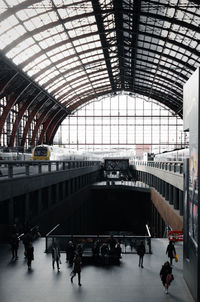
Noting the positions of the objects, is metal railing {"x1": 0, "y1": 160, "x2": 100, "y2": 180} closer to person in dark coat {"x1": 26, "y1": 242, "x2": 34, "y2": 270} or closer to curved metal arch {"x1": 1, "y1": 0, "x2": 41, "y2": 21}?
person in dark coat {"x1": 26, "y1": 242, "x2": 34, "y2": 270}

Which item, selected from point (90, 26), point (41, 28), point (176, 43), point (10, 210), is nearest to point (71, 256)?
point (10, 210)

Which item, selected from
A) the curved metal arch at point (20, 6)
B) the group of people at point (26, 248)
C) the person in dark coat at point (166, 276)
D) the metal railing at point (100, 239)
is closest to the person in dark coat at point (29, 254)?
the group of people at point (26, 248)

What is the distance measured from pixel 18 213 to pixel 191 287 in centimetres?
1226

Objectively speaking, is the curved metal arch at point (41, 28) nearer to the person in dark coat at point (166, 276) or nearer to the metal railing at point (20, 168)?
the metal railing at point (20, 168)

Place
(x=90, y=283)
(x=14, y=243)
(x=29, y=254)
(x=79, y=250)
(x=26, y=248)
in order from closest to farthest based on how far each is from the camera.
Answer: (x=90, y=283), (x=29, y=254), (x=79, y=250), (x=14, y=243), (x=26, y=248)

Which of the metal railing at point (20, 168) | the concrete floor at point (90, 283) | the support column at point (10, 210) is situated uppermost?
the metal railing at point (20, 168)

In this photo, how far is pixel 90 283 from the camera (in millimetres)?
11508

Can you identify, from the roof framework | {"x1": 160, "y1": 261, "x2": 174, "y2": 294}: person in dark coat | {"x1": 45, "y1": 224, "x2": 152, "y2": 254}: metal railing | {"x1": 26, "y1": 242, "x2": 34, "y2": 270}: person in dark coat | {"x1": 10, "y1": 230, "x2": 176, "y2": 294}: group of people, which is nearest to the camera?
{"x1": 160, "y1": 261, "x2": 174, "y2": 294}: person in dark coat

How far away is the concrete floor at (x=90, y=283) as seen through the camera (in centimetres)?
1032

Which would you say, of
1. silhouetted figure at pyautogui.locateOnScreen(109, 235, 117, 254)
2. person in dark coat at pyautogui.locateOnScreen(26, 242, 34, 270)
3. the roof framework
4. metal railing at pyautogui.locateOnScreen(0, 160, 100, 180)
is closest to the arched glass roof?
the roof framework

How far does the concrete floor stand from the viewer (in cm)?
1032

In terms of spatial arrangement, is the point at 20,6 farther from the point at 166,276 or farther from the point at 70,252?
the point at 166,276

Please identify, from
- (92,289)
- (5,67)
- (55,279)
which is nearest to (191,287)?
(92,289)

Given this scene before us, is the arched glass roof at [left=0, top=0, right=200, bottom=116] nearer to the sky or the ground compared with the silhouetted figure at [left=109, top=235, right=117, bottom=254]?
nearer to the sky
